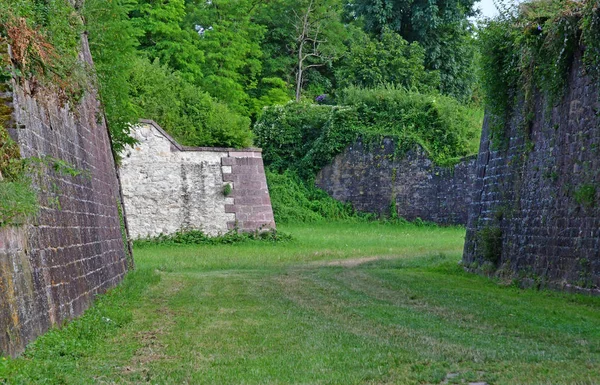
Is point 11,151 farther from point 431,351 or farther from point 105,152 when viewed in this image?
point 105,152

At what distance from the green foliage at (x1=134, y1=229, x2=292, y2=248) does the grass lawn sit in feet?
24.0

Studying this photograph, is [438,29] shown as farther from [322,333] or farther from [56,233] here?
[322,333]

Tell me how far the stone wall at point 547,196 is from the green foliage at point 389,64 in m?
25.5

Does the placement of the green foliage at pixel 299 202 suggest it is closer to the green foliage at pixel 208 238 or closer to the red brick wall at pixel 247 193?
the red brick wall at pixel 247 193

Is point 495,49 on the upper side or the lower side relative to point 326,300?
upper

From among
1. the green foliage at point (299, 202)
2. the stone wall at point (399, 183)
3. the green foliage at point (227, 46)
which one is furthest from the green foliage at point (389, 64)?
the green foliage at point (299, 202)

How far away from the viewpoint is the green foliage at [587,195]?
13.0 m

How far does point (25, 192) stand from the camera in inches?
329

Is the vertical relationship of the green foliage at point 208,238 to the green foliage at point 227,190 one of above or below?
below

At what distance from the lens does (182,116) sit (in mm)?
28641

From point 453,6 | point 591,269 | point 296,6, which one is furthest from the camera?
point 296,6

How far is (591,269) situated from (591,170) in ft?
4.71

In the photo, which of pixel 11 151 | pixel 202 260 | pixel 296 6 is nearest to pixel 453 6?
pixel 296 6

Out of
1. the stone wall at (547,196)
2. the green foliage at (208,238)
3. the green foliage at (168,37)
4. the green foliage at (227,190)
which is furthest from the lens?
the green foliage at (168,37)
